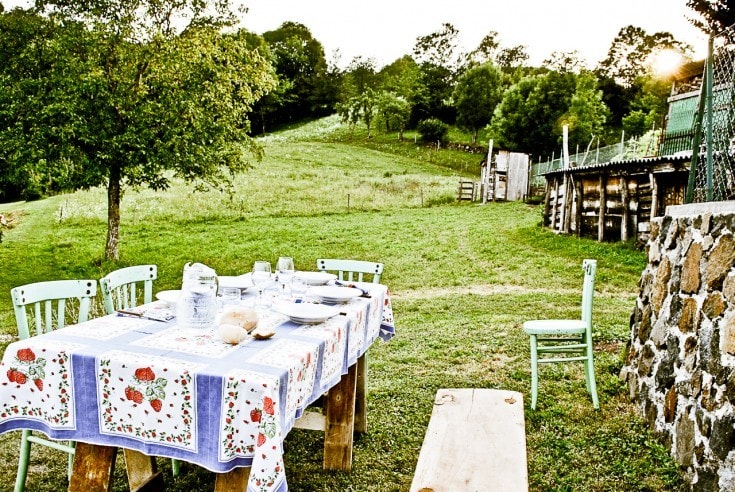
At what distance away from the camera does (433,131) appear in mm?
43688

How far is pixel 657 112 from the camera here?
3700 centimetres

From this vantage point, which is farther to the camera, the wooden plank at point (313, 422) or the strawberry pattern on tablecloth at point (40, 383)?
the wooden plank at point (313, 422)

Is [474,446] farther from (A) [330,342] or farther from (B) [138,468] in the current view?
(B) [138,468]

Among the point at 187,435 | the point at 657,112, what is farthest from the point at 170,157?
the point at 657,112

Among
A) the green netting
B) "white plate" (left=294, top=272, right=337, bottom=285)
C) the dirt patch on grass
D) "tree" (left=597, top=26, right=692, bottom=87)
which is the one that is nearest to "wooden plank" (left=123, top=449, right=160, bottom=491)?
"white plate" (left=294, top=272, right=337, bottom=285)

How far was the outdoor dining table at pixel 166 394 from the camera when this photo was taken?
205 cm

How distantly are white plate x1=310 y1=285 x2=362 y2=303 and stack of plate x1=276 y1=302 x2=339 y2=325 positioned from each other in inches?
11.9

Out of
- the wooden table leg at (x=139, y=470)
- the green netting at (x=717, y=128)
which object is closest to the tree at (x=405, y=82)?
the green netting at (x=717, y=128)

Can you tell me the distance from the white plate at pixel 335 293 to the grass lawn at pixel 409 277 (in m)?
1.26

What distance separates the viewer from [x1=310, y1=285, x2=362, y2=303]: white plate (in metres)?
3.37

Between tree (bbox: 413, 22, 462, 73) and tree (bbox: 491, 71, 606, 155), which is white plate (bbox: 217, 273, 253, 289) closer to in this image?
tree (bbox: 491, 71, 606, 155)

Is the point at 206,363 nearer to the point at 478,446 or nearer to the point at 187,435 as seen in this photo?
the point at 187,435

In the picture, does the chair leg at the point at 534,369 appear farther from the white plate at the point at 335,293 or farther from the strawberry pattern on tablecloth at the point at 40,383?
the strawberry pattern on tablecloth at the point at 40,383

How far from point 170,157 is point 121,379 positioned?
10.7 m
